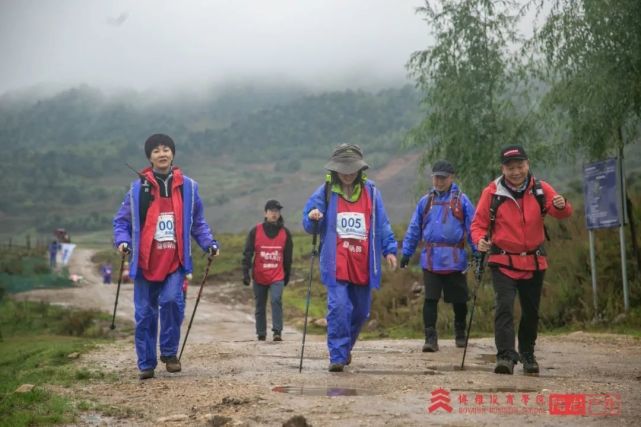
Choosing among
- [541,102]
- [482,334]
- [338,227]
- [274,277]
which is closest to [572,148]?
[541,102]

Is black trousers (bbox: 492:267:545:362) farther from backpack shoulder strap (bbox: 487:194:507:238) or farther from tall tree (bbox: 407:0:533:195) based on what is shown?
tall tree (bbox: 407:0:533:195)

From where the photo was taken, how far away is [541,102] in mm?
17922

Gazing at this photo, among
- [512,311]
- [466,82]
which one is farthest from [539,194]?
[466,82]

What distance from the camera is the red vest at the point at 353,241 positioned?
932 centimetres

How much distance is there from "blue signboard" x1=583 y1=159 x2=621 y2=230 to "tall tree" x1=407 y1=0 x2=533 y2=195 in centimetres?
701

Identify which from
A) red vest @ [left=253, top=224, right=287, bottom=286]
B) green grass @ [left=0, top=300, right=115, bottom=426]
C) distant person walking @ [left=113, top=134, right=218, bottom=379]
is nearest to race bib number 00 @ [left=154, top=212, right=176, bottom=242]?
distant person walking @ [left=113, top=134, right=218, bottom=379]

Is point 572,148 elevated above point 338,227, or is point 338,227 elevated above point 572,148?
point 572,148

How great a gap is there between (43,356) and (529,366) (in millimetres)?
6930

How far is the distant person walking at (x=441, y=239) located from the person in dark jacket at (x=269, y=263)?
3457 millimetres

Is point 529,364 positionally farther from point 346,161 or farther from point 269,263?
point 269,263

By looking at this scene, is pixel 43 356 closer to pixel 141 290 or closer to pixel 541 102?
pixel 141 290

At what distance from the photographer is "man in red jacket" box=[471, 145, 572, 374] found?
8.78 meters

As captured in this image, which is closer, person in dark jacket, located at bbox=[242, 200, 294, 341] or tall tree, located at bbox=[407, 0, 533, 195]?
person in dark jacket, located at bbox=[242, 200, 294, 341]

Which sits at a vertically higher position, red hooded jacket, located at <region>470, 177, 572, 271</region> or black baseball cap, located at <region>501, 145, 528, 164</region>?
black baseball cap, located at <region>501, 145, 528, 164</region>
